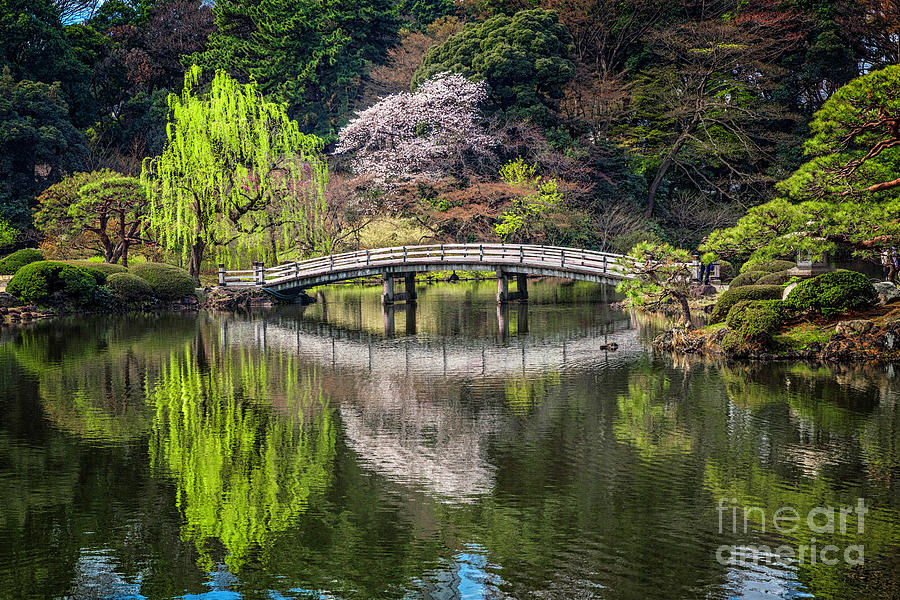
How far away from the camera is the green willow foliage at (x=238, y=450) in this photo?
31.1 ft

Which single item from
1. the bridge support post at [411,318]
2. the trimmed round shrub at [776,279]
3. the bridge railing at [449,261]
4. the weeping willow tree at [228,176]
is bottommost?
the bridge support post at [411,318]

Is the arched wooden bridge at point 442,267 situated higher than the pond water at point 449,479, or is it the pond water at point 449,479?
the arched wooden bridge at point 442,267

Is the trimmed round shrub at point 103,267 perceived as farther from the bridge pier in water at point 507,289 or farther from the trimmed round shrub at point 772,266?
the trimmed round shrub at point 772,266

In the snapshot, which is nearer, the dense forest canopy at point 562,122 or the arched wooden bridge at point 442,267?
the arched wooden bridge at point 442,267

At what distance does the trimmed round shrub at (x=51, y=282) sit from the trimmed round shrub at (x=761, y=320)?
2146 centimetres

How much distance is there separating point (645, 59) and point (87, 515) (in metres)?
39.8

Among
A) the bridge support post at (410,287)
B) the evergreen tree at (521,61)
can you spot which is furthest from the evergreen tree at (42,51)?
the bridge support post at (410,287)

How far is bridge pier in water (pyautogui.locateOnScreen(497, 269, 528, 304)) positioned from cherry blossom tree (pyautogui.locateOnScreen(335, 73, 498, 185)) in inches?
330

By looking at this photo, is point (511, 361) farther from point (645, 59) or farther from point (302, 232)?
point (645, 59)

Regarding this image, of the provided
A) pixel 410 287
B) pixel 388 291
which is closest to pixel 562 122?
pixel 410 287

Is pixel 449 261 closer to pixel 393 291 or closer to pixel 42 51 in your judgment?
pixel 393 291

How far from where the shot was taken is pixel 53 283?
3139 centimetres

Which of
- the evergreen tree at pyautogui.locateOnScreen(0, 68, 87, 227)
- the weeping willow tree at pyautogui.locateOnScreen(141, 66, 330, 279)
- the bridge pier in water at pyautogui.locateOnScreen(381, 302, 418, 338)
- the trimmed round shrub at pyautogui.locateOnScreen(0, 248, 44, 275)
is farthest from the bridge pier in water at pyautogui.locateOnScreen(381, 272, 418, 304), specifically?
the evergreen tree at pyautogui.locateOnScreen(0, 68, 87, 227)

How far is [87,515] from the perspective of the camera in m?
9.75
